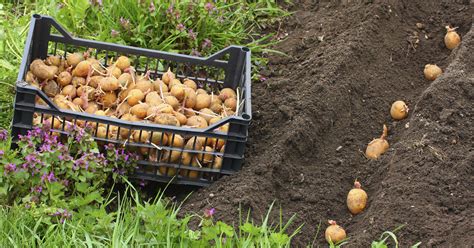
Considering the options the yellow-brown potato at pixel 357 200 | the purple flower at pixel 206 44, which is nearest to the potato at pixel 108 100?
the purple flower at pixel 206 44

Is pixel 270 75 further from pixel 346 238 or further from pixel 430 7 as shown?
pixel 346 238

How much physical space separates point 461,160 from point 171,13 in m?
1.98

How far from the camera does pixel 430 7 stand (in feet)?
19.3

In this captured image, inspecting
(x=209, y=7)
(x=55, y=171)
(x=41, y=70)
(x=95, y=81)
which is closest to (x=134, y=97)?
(x=95, y=81)

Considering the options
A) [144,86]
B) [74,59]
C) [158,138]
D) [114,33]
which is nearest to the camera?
[158,138]

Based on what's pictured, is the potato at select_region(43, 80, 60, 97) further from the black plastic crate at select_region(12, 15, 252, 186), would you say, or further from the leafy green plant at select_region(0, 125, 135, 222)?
the leafy green plant at select_region(0, 125, 135, 222)

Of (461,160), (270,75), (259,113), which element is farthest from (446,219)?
(270,75)

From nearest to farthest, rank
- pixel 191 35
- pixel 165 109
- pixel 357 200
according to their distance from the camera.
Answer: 1. pixel 357 200
2. pixel 165 109
3. pixel 191 35

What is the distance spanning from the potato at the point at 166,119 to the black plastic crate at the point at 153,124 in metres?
0.06

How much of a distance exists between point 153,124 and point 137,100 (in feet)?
1.11

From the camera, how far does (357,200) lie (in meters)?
4.37

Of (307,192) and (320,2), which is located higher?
(320,2)

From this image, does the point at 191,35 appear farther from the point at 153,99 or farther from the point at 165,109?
the point at 165,109

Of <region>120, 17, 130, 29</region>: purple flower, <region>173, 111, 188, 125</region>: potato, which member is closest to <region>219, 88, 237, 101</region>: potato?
<region>173, 111, 188, 125</region>: potato
